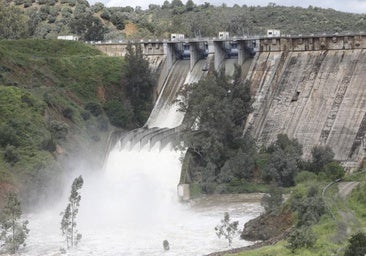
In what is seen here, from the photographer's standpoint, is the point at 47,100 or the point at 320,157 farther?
the point at 47,100

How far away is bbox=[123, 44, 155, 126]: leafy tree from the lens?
74.8 m

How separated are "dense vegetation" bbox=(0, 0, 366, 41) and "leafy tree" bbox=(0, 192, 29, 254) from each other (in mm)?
54904

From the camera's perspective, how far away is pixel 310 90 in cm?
6328

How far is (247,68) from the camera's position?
70250 mm

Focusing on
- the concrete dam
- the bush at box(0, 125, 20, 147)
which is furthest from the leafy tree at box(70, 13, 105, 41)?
the bush at box(0, 125, 20, 147)

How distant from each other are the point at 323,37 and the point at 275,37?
5479 millimetres

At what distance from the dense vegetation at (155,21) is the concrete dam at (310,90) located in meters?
30.5

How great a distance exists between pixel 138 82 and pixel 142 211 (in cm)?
2460

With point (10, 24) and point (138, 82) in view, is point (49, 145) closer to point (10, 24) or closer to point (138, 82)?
point (138, 82)

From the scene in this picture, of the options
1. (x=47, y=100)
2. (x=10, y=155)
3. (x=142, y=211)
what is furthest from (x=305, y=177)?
(x=47, y=100)

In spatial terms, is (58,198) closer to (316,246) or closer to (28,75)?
(28,75)

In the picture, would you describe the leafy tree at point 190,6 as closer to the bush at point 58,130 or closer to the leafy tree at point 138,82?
the leafy tree at point 138,82

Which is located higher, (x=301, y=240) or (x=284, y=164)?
(x=284, y=164)

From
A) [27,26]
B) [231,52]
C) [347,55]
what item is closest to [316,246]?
[347,55]
